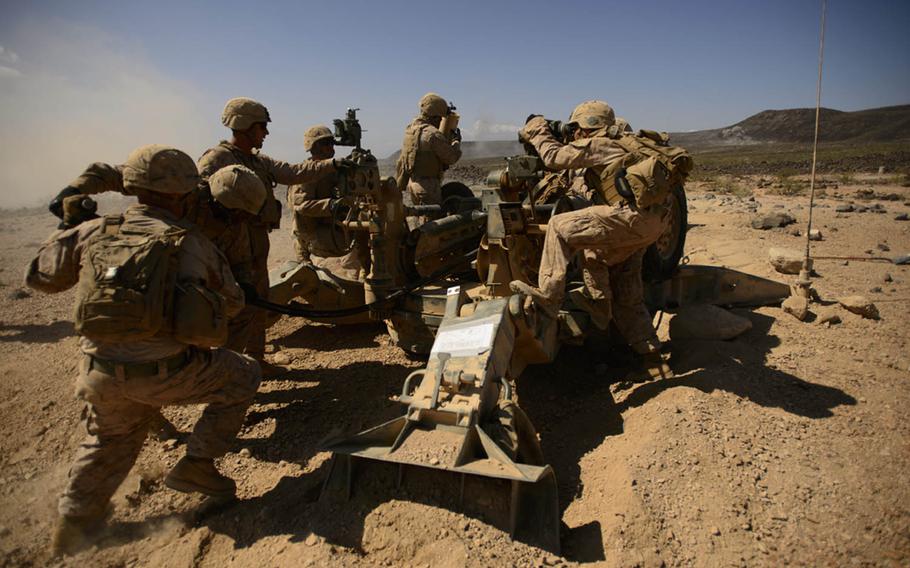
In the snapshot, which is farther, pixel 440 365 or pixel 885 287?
pixel 885 287

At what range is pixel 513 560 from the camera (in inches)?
106

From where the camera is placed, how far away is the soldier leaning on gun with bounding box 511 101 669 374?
4.24 metres

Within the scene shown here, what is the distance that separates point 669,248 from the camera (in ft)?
19.6

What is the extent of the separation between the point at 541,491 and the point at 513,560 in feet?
1.21

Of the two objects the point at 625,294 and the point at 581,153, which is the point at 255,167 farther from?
the point at 625,294

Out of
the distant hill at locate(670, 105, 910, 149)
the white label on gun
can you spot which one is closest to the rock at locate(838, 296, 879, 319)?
the white label on gun

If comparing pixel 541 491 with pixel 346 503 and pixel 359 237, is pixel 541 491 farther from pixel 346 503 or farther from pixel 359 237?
pixel 359 237

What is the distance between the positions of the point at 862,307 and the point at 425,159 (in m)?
4.86

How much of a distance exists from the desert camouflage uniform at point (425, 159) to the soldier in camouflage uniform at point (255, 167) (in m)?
2.19

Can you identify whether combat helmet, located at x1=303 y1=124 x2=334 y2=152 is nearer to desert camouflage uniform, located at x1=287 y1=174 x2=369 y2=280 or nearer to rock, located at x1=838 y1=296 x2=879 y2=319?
desert camouflage uniform, located at x1=287 y1=174 x2=369 y2=280

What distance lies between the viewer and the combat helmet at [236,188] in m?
3.61

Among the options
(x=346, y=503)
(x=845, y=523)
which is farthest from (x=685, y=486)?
(x=346, y=503)

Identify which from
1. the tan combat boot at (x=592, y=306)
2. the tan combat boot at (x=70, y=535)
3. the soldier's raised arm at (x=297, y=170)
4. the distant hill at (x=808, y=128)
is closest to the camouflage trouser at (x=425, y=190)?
the soldier's raised arm at (x=297, y=170)

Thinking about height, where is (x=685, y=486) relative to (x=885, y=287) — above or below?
below
